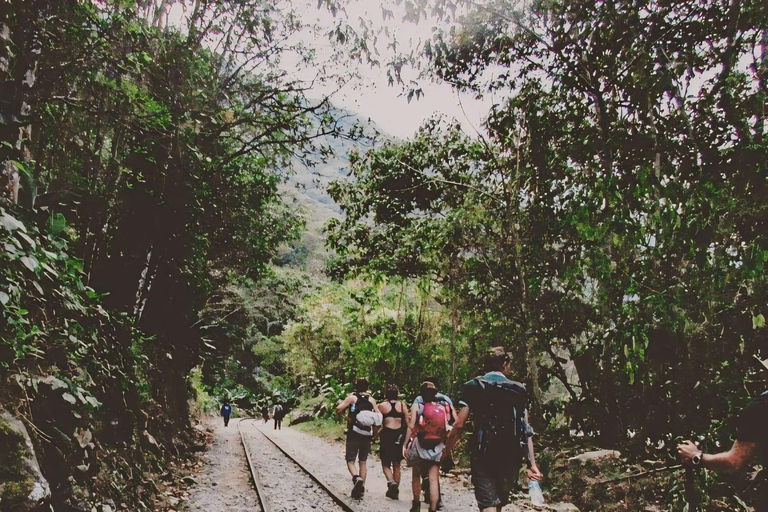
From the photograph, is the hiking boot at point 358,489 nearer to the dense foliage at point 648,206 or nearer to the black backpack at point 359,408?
the black backpack at point 359,408

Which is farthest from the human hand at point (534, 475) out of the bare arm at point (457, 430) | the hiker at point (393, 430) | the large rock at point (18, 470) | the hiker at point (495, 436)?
the hiker at point (393, 430)

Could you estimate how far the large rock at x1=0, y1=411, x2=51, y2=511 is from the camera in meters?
3.81

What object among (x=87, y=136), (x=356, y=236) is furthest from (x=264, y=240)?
(x=87, y=136)

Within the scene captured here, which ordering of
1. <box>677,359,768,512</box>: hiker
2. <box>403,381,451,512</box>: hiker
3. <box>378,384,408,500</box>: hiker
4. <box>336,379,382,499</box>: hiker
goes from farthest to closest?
<box>336,379,382,499</box>: hiker
<box>378,384,408,500</box>: hiker
<box>403,381,451,512</box>: hiker
<box>677,359,768,512</box>: hiker

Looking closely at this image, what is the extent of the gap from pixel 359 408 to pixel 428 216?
19.8 feet

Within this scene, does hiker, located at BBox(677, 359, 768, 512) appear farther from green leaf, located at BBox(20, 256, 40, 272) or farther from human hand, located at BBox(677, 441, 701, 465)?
green leaf, located at BBox(20, 256, 40, 272)

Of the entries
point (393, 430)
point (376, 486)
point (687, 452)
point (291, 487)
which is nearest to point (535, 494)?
point (687, 452)

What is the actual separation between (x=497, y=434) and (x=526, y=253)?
741 cm

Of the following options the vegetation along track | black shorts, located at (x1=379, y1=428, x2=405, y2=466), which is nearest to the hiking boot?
the vegetation along track

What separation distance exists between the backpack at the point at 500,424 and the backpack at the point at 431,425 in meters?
2.15

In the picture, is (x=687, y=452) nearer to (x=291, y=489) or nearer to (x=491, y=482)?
(x=491, y=482)

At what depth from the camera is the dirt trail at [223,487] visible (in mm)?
8039

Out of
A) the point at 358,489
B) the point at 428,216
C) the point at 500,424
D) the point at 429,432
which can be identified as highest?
the point at 428,216

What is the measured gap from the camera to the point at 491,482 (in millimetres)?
4578
